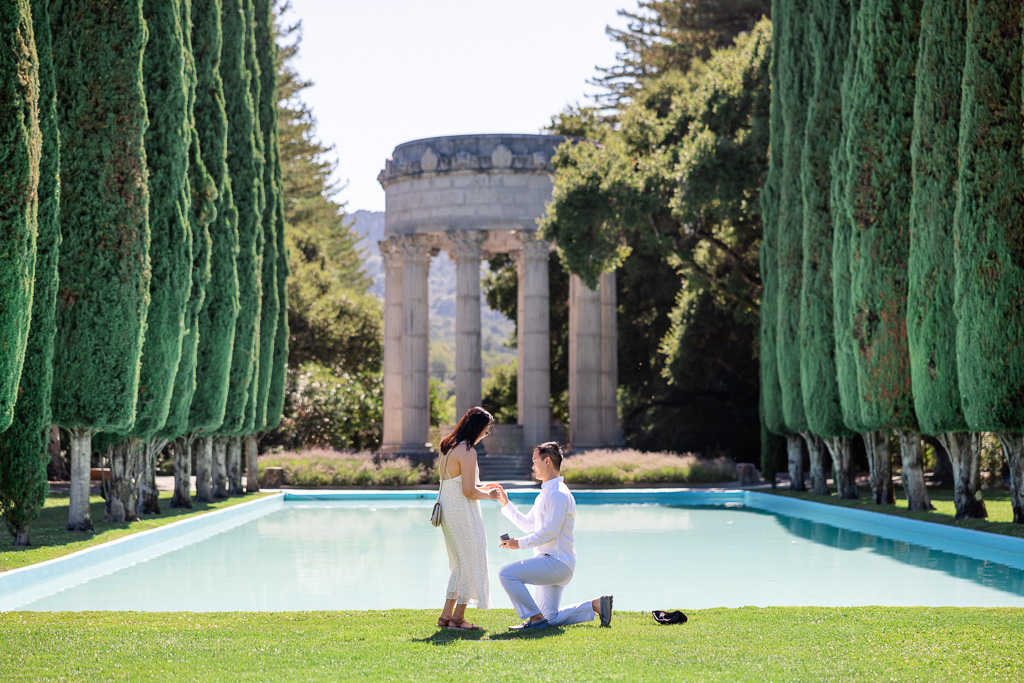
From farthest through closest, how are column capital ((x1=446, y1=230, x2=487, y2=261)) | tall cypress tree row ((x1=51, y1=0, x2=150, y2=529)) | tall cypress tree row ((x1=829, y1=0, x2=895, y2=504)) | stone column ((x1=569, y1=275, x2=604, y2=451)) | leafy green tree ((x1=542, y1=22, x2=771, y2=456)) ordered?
stone column ((x1=569, y1=275, x2=604, y2=451)) < column capital ((x1=446, y1=230, x2=487, y2=261)) < leafy green tree ((x1=542, y1=22, x2=771, y2=456)) < tall cypress tree row ((x1=829, y1=0, x2=895, y2=504)) < tall cypress tree row ((x1=51, y1=0, x2=150, y2=529))

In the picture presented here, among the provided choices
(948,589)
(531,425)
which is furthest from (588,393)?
(948,589)

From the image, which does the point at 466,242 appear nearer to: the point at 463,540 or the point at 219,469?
the point at 219,469

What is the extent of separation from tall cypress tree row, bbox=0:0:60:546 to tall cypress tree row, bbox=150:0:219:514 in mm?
5760

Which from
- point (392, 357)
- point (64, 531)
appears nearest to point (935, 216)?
point (64, 531)

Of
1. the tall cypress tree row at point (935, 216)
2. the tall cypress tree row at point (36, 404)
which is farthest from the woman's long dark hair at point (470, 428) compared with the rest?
the tall cypress tree row at point (935, 216)

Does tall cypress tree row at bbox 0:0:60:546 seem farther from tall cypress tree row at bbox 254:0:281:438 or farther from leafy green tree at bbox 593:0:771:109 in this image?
leafy green tree at bbox 593:0:771:109

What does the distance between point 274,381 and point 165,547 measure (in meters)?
14.4

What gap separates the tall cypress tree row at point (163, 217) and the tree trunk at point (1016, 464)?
51.9 feet

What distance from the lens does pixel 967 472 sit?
69.1ft

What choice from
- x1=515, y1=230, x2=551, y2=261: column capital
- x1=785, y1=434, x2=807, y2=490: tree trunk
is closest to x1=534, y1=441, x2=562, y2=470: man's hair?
x1=785, y1=434, x2=807, y2=490: tree trunk

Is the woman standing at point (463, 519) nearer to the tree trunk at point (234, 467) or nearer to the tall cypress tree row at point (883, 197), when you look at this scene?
the tall cypress tree row at point (883, 197)

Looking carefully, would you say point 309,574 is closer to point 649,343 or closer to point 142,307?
point 142,307

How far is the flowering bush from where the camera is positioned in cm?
3691

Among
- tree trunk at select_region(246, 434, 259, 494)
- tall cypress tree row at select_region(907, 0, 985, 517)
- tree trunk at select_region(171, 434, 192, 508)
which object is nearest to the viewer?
tall cypress tree row at select_region(907, 0, 985, 517)
